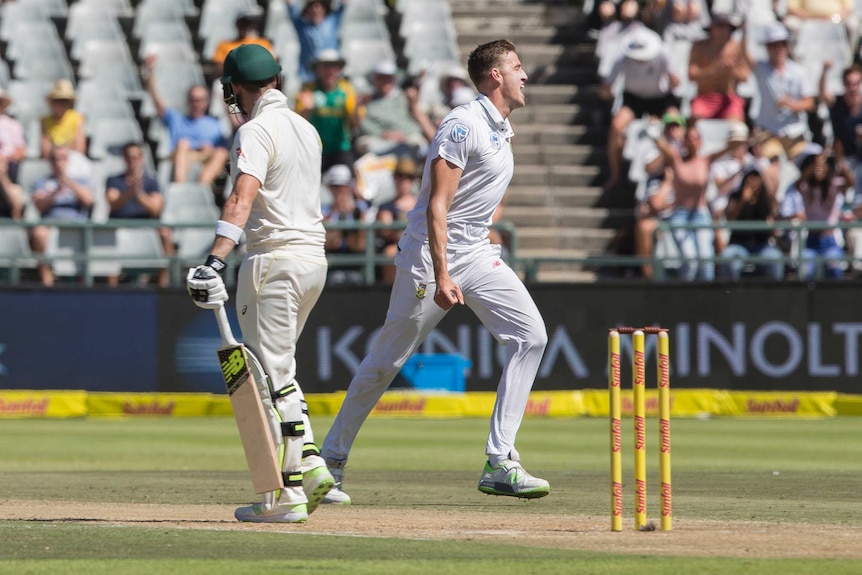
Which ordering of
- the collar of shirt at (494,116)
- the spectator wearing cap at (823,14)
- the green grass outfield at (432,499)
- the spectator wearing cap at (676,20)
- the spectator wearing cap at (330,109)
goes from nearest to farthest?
1. the green grass outfield at (432,499)
2. the collar of shirt at (494,116)
3. the spectator wearing cap at (330,109)
4. the spectator wearing cap at (676,20)
5. the spectator wearing cap at (823,14)

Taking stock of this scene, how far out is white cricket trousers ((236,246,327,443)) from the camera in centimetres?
724

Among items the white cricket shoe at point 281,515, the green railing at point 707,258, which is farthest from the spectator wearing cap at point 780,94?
the white cricket shoe at point 281,515

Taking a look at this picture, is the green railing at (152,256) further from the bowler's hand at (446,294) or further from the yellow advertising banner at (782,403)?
the bowler's hand at (446,294)

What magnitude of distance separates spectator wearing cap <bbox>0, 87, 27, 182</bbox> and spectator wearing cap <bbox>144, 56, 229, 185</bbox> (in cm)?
157

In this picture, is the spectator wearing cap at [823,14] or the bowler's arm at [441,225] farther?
the spectator wearing cap at [823,14]

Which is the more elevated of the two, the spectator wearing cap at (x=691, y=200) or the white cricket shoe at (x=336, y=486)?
the spectator wearing cap at (x=691, y=200)

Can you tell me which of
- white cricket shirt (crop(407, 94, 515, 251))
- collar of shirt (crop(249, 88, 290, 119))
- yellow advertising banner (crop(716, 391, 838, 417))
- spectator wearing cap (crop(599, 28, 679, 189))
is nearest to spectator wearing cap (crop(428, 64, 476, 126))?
spectator wearing cap (crop(599, 28, 679, 189))

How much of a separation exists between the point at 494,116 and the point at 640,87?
37.7 ft

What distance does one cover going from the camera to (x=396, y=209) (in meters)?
17.1

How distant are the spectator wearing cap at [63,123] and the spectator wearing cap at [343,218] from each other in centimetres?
278

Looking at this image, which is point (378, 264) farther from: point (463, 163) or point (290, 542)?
point (290, 542)

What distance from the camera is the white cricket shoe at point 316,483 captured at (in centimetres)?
735

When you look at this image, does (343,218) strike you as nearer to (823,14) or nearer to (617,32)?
(617,32)

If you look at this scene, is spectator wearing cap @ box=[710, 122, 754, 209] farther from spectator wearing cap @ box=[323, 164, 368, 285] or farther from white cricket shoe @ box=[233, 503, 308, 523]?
white cricket shoe @ box=[233, 503, 308, 523]
